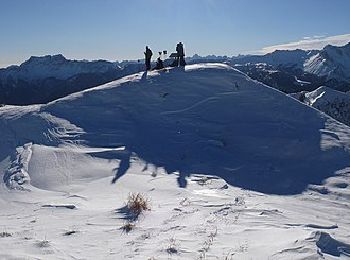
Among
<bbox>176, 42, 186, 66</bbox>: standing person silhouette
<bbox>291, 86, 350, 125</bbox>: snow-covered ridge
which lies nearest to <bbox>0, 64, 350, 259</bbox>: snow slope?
<bbox>176, 42, 186, 66</bbox>: standing person silhouette

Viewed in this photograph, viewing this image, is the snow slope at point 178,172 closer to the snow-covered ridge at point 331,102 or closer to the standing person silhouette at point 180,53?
the standing person silhouette at point 180,53

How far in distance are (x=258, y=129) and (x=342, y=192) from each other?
5567 millimetres

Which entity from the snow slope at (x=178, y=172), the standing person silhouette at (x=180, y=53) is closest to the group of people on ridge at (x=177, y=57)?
the standing person silhouette at (x=180, y=53)

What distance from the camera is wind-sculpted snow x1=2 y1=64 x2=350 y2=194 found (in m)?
15.4

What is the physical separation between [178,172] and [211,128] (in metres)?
4.42

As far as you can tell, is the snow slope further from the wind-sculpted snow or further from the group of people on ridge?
the group of people on ridge

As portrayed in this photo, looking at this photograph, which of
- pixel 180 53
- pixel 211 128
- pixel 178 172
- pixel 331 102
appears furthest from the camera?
pixel 331 102

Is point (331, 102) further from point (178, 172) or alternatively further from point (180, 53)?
point (178, 172)

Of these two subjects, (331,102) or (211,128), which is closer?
(211,128)

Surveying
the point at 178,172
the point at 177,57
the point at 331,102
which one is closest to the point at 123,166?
the point at 178,172

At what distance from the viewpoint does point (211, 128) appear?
1856 centimetres

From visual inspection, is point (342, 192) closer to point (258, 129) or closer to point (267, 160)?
point (267, 160)

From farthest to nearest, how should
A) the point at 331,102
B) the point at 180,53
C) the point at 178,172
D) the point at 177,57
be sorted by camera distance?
the point at 331,102
the point at 177,57
the point at 180,53
the point at 178,172

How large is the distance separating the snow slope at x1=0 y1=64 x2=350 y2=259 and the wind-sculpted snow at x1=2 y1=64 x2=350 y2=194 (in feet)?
0.18
